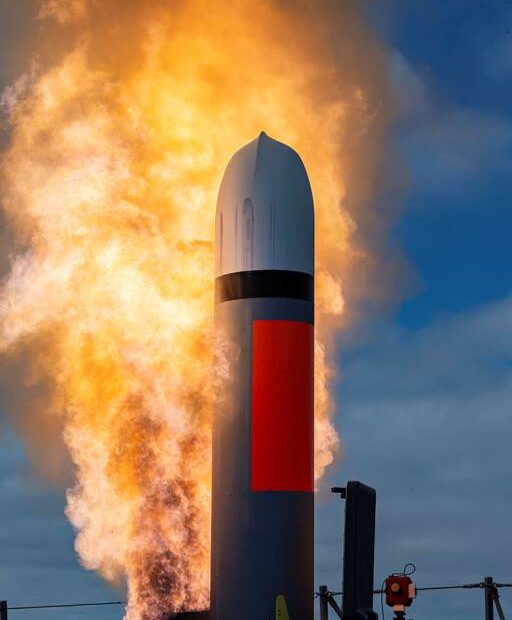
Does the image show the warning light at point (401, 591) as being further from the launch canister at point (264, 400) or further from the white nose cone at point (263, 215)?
the white nose cone at point (263, 215)

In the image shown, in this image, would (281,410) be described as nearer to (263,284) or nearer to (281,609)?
(263,284)

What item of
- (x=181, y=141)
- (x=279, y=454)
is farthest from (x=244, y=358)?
(x=181, y=141)

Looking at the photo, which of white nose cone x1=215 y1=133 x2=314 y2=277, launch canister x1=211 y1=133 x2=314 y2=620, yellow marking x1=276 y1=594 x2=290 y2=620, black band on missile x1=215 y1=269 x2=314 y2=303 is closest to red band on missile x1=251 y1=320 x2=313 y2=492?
launch canister x1=211 y1=133 x2=314 y2=620

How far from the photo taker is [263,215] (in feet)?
106

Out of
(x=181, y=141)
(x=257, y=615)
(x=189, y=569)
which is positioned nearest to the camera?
(x=257, y=615)

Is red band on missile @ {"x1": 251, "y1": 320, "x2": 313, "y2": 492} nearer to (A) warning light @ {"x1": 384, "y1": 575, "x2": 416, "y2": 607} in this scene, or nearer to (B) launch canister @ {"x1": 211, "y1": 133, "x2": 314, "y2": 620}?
(B) launch canister @ {"x1": 211, "y1": 133, "x2": 314, "y2": 620}

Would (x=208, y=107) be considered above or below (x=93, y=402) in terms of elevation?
above

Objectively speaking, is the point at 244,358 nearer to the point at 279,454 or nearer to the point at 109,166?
the point at 279,454

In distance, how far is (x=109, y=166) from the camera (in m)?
34.8

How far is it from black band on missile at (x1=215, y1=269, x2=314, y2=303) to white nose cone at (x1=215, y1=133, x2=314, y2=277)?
145 mm

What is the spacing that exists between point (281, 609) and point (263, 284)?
764 cm

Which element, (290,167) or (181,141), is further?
(181,141)

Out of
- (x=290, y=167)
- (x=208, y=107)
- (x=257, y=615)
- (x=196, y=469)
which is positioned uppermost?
(x=208, y=107)

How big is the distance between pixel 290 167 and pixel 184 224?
135 inches
